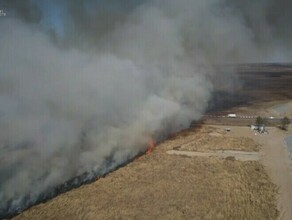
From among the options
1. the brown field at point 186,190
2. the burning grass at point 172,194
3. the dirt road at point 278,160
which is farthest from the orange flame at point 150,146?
the dirt road at point 278,160

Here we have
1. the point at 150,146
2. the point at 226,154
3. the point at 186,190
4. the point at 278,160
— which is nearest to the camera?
the point at 186,190

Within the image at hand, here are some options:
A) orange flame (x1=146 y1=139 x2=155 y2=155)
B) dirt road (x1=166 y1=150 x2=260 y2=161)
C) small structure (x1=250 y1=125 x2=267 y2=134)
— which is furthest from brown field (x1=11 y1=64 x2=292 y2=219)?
small structure (x1=250 y1=125 x2=267 y2=134)

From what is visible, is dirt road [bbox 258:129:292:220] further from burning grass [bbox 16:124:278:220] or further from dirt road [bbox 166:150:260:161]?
dirt road [bbox 166:150:260:161]

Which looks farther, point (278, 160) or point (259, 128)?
point (259, 128)

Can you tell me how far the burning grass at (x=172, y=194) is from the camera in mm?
19578

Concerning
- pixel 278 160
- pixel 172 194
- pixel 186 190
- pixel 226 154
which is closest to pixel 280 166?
pixel 278 160

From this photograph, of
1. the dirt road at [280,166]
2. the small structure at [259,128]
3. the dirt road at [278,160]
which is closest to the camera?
the dirt road at [280,166]

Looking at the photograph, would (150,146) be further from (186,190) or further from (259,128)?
(259,128)

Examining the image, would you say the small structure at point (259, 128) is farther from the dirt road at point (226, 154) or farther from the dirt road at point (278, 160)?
the dirt road at point (226, 154)

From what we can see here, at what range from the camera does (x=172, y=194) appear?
22094 mm

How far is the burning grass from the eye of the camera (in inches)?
771

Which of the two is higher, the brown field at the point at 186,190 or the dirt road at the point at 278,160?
the dirt road at the point at 278,160

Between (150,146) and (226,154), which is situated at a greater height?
(226,154)

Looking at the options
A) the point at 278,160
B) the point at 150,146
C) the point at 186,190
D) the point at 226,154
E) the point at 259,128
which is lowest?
the point at 186,190
